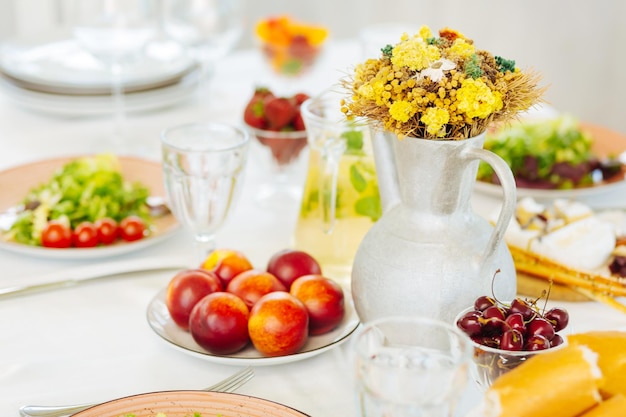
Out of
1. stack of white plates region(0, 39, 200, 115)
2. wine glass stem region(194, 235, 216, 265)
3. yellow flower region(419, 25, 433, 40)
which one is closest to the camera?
yellow flower region(419, 25, 433, 40)

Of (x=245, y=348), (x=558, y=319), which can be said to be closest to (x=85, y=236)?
(x=245, y=348)

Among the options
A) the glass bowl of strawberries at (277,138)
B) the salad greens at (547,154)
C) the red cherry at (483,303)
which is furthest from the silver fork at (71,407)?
the salad greens at (547,154)

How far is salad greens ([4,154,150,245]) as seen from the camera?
1.28 metres

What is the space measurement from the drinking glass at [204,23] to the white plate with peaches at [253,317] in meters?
0.92

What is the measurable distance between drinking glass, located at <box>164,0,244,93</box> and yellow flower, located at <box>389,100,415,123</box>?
1101 mm

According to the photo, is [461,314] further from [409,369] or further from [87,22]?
[87,22]

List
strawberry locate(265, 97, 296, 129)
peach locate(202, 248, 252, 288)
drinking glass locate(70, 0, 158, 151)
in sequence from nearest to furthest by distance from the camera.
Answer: peach locate(202, 248, 252, 288) → strawberry locate(265, 97, 296, 129) → drinking glass locate(70, 0, 158, 151)

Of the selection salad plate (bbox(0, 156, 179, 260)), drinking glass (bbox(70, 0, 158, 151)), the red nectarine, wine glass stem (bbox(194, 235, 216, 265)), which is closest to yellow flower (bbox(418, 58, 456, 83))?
the red nectarine

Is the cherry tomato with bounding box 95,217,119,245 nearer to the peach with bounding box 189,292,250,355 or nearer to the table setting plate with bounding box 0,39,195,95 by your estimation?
the peach with bounding box 189,292,250,355

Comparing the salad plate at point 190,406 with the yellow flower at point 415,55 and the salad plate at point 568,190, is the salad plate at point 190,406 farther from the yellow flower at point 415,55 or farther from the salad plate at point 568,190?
the salad plate at point 568,190

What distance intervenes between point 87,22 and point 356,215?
73 centimetres

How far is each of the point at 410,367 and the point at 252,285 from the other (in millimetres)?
365

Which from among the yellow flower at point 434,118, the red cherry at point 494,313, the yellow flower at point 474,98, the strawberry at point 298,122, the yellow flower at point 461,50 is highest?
the yellow flower at point 461,50

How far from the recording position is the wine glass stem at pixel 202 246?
3.90ft
